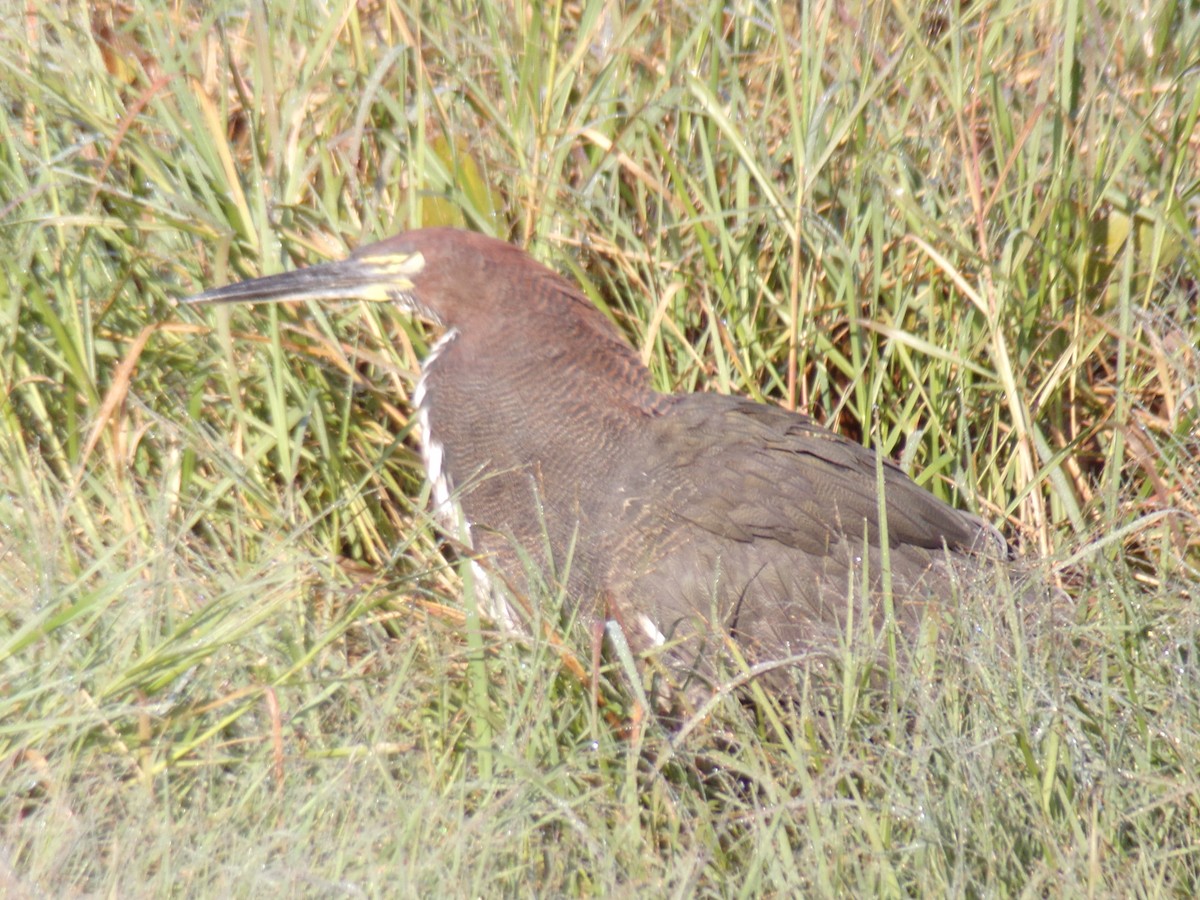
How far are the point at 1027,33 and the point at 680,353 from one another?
44.8 inches

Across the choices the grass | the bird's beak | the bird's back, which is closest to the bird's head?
the bird's beak

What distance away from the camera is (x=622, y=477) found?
2.91 metres

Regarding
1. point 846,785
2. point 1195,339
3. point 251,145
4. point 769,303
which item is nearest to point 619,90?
point 769,303

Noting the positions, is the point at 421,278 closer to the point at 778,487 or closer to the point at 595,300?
the point at 595,300

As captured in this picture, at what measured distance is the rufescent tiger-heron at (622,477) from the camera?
2777mm

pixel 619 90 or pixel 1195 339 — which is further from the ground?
pixel 619 90

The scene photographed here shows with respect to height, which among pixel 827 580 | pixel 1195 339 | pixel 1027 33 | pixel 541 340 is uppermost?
pixel 1027 33

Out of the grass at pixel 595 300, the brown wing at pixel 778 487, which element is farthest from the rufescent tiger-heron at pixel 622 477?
the grass at pixel 595 300

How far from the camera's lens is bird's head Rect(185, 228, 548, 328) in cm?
301

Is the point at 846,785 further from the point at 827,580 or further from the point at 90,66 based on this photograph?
the point at 90,66

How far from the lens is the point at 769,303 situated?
3404mm

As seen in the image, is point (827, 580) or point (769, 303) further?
point (769, 303)

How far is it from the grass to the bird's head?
13cm

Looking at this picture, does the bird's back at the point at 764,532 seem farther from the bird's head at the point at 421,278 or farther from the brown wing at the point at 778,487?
the bird's head at the point at 421,278
